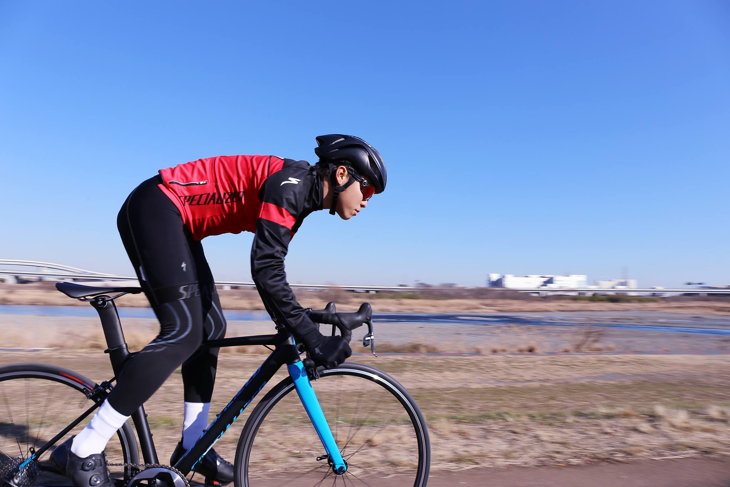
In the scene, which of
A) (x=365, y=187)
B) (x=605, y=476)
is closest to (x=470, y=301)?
(x=605, y=476)

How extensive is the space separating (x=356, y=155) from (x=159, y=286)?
114 cm

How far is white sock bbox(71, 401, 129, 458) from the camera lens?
2379mm

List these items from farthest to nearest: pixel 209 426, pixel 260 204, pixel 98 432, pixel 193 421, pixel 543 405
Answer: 1. pixel 543 405
2. pixel 193 421
3. pixel 209 426
4. pixel 260 204
5. pixel 98 432

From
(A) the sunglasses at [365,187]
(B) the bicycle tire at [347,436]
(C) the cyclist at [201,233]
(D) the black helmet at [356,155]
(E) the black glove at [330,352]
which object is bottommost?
(B) the bicycle tire at [347,436]

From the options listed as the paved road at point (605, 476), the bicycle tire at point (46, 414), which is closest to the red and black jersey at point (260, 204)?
the bicycle tire at point (46, 414)

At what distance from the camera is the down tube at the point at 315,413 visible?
8.45 ft

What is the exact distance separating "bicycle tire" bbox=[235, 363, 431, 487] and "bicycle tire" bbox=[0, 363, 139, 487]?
22.7 inches

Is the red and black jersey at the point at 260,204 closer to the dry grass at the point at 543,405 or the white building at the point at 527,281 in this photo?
the dry grass at the point at 543,405

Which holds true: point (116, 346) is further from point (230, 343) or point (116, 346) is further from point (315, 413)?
point (315, 413)

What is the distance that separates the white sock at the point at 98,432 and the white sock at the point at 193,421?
0.48 m

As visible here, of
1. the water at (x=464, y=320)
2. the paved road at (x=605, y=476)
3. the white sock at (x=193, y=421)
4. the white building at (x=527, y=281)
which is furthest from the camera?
the white building at (x=527, y=281)

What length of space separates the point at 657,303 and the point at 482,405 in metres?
54.4

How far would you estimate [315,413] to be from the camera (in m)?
2.63

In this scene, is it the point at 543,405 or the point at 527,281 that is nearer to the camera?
the point at 543,405
